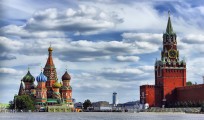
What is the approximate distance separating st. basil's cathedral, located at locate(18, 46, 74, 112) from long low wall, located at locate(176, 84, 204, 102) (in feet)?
122

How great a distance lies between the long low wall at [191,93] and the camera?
14250cm

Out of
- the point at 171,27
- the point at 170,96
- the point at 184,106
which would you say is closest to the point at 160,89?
the point at 170,96

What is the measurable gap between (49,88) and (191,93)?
47.6 meters

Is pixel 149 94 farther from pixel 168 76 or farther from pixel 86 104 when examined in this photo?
pixel 86 104

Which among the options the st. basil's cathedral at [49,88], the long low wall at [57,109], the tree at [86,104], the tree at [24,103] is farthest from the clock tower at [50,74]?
the tree at [86,104]

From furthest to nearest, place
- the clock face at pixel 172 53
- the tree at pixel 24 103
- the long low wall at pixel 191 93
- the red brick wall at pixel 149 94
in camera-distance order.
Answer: the clock face at pixel 172 53
the red brick wall at pixel 149 94
the tree at pixel 24 103
the long low wall at pixel 191 93

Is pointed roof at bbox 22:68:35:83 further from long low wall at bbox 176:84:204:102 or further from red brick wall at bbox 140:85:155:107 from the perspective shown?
long low wall at bbox 176:84:204:102

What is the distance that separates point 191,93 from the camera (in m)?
148

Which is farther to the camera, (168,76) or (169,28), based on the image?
(169,28)

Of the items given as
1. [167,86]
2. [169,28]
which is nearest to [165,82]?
[167,86]

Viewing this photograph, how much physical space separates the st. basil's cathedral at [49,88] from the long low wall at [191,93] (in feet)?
122

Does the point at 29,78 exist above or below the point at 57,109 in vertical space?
above

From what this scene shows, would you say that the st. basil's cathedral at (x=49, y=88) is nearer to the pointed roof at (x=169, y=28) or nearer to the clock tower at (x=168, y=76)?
the clock tower at (x=168, y=76)

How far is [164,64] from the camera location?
527ft
